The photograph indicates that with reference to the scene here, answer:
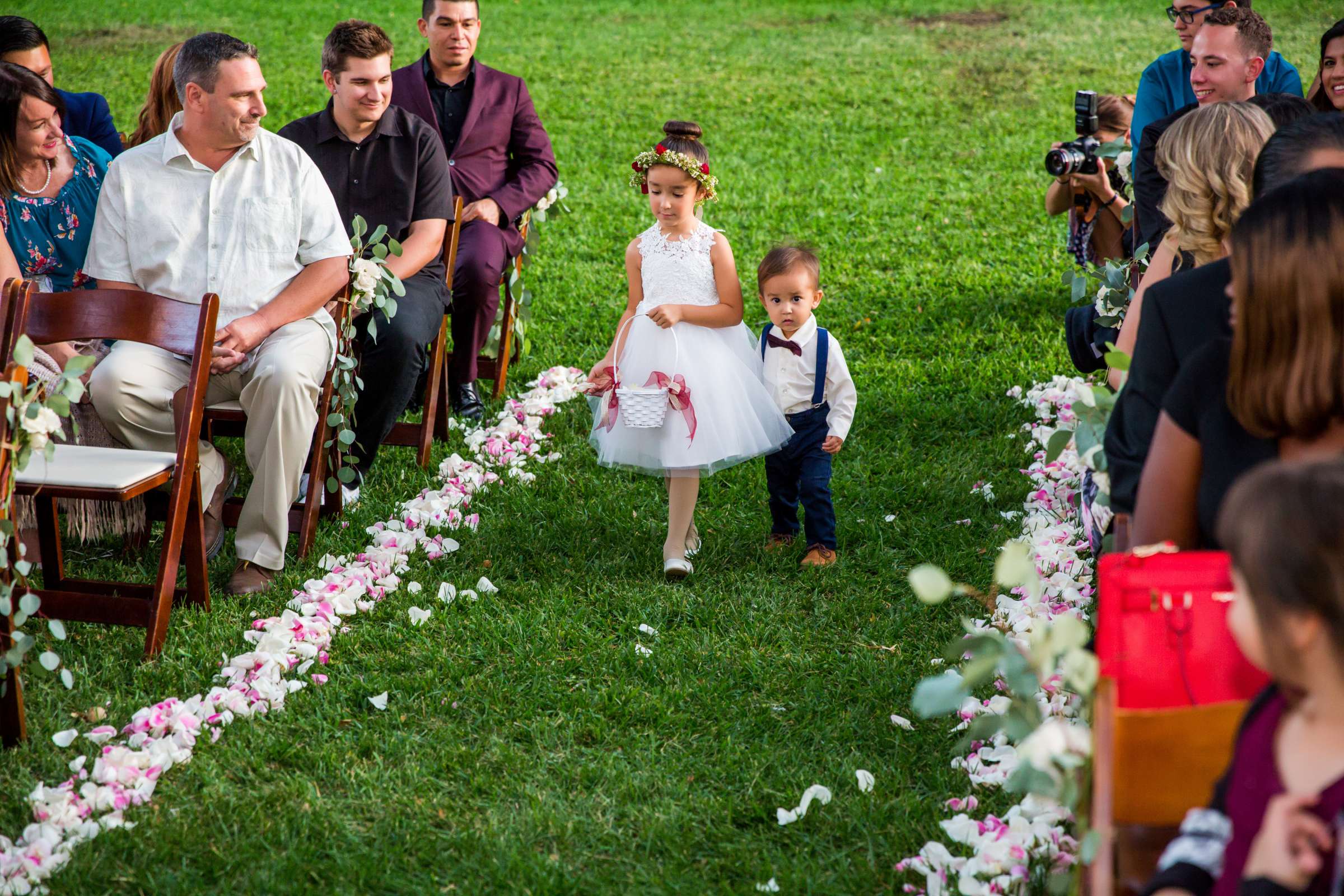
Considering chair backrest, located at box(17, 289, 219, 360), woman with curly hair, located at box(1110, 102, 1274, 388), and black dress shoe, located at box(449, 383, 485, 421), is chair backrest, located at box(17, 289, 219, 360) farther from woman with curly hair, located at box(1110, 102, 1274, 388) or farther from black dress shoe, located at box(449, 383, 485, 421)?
woman with curly hair, located at box(1110, 102, 1274, 388)

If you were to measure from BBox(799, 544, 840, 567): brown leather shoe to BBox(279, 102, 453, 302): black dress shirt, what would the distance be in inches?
82.7

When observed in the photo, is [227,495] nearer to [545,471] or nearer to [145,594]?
[145,594]

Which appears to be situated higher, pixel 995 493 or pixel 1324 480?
pixel 1324 480

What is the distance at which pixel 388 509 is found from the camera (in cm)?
514

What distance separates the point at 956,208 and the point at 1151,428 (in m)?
7.38

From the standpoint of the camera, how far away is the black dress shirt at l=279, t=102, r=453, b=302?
17.9 feet

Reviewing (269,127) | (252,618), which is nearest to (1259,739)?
(252,618)

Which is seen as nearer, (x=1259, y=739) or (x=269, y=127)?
(x=1259, y=739)

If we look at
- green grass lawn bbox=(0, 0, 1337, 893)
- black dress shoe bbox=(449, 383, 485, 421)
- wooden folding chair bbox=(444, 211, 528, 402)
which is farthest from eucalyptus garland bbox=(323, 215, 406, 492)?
wooden folding chair bbox=(444, 211, 528, 402)

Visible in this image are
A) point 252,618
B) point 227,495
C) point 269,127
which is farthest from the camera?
point 269,127

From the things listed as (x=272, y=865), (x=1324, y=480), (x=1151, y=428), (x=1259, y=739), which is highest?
(x=1324, y=480)

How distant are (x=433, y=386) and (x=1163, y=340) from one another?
3643 mm

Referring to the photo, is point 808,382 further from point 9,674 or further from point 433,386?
point 9,674

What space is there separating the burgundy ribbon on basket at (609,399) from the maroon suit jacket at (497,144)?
79.2 inches
